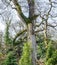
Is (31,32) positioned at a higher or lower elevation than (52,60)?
higher

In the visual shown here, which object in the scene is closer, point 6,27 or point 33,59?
point 33,59

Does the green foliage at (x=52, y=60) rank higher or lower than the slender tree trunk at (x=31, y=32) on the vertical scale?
lower

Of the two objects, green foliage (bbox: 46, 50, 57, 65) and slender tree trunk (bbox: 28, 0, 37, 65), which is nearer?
slender tree trunk (bbox: 28, 0, 37, 65)

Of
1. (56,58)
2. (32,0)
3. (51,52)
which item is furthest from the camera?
(51,52)

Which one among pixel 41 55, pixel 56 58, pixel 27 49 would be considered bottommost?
pixel 41 55

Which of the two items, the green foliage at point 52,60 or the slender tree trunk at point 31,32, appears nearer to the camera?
the slender tree trunk at point 31,32

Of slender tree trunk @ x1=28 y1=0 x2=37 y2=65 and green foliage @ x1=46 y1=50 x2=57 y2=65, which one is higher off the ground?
slender tree trunk @ x1=28 y1=0 x2=37 y2=65

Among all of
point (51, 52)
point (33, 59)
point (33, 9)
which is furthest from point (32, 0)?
point (51, 52)

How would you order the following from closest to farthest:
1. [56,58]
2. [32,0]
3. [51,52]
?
[32,0] → [56,58] → [51,52]

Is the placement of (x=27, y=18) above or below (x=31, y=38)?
above

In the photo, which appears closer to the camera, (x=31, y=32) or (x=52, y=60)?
(x=31, y=32)

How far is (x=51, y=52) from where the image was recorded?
18500 millimetres

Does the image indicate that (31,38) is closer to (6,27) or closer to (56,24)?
(56,24)

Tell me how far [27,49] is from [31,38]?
2.80 meters
